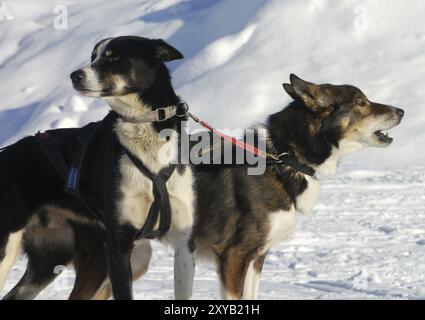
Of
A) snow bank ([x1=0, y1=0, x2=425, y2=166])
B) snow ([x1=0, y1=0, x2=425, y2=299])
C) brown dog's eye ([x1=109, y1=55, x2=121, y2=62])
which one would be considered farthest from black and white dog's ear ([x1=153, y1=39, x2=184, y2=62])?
snow bank ([x1=0, y1=0, x2=425, y2=166])

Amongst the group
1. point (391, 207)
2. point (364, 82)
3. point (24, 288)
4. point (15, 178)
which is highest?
point (15, 178)

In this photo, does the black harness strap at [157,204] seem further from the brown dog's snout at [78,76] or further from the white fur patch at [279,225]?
the white fur patch at [279,225]

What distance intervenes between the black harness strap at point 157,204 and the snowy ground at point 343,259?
1284 millimetres

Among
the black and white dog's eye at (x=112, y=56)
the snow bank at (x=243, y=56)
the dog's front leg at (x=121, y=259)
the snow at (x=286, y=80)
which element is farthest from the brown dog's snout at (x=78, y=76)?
the snow bank at (x=243, y=56)

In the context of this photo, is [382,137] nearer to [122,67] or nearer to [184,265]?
[184,265]

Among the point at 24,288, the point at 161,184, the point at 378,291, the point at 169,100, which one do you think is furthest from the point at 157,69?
the point at 378,291

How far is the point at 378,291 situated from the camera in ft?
18.0

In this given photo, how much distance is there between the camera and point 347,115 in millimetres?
4555

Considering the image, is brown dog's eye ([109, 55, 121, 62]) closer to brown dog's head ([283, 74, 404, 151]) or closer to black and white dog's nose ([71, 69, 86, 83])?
black and white dog's nose ([71, 69, 86, 83])

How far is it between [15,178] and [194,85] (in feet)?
56.2

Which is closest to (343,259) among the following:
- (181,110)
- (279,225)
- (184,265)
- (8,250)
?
(279,225)

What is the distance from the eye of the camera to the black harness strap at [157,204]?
12.2 ft

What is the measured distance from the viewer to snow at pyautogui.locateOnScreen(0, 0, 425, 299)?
622 centimetres
